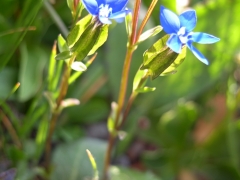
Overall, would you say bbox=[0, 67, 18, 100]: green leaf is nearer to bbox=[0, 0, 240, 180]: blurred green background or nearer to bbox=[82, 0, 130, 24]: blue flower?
bbox=[0, 0, 240, 180]: blurred green background

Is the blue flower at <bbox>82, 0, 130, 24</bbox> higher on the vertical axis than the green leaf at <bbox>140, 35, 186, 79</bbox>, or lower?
higher

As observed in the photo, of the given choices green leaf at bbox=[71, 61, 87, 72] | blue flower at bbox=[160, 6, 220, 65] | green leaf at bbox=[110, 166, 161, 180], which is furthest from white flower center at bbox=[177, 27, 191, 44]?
green leaf at bbox=[110, 166, 161, 180]

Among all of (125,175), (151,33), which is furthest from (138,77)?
(125,175)

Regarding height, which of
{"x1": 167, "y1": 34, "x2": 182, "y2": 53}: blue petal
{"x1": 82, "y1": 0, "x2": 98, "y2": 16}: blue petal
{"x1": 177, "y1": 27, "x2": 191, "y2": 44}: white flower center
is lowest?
{"x1": 177, "y1": 27, "x2": 191, "y2": 44}: white flower center

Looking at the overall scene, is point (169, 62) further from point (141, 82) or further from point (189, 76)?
point (189, 76)

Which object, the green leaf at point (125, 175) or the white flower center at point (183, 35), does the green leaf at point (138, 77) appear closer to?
the white flower center at point (183, 35)

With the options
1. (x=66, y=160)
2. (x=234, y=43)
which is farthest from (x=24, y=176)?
(x=234, y=43)

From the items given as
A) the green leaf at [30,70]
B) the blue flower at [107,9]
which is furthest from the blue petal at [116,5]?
the green leaf at [30,70]
